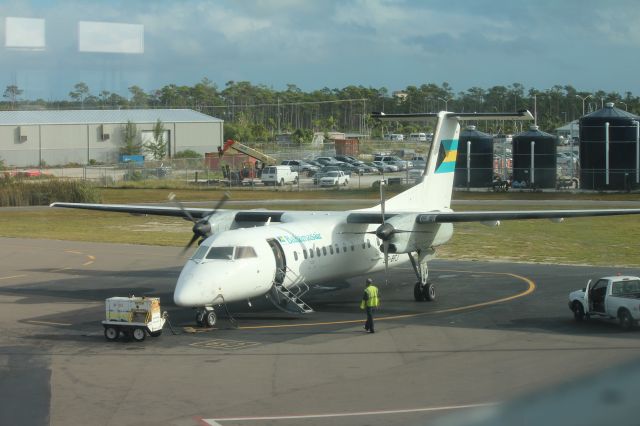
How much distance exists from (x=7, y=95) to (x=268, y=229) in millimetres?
54576

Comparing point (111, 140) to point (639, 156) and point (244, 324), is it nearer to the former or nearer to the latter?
point (639, 156)

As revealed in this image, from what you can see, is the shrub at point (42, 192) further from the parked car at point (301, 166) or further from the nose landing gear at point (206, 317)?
the nose landing gear at point (206, 317)

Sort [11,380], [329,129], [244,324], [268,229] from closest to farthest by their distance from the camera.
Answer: [11,380] < [244,324] < [268,229] < [329,129]

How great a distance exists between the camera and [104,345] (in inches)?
739

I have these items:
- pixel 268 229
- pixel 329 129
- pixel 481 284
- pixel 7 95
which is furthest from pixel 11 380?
pixel 329 129

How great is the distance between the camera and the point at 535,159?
2771 inches

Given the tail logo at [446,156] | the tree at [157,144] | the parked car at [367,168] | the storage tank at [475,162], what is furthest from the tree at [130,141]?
the tail logo at [446,156]

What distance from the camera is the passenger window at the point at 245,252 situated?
821 inches

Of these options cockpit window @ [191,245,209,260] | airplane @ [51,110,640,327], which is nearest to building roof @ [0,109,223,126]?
airplane @ [51,110,640,327]

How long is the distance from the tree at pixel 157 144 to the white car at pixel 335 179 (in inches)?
1017

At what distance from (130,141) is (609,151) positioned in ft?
162

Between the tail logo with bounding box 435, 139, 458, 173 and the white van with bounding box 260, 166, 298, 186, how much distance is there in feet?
153

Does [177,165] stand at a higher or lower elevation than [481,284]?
higher

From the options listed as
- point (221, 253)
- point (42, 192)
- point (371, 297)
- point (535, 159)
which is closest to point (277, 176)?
point (42, 192)
